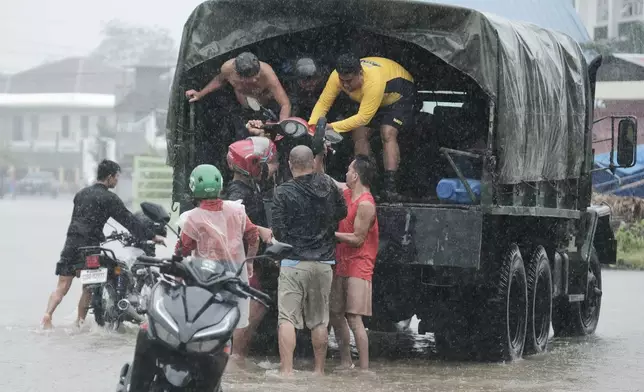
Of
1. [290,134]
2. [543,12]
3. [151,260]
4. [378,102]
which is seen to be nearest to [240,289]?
[151,260]

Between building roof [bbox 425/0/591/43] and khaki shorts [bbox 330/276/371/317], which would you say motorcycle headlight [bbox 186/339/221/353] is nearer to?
khaki shorts [bbox 330/276/371/317]

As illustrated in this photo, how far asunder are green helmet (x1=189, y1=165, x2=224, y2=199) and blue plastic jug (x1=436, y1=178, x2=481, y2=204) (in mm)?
2744

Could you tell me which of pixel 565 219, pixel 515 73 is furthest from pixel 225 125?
pixel 565 219

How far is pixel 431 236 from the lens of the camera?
A: 11.4 meters

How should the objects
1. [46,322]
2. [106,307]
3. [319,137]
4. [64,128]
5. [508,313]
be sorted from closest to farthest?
[319,137] < [508,313] < [106,307] < [46,322] < [64,128]

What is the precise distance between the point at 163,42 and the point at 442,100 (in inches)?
4547

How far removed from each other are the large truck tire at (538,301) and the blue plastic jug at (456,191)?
5.25ft

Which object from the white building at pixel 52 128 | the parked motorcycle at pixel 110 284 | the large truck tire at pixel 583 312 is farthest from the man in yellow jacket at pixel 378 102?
the white building at pixel 52 128

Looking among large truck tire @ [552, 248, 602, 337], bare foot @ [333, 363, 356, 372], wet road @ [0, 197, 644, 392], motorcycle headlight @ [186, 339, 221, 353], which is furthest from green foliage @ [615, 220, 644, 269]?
motorcycle headlight @ [186, 339, 221, 353]

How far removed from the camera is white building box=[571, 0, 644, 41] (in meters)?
48.0

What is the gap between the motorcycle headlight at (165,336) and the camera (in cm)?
718

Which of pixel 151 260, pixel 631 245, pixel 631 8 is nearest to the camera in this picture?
pixel 151 260

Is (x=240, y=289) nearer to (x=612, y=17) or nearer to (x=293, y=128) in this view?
(x=293, y=128)

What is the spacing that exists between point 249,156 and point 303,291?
126cm
